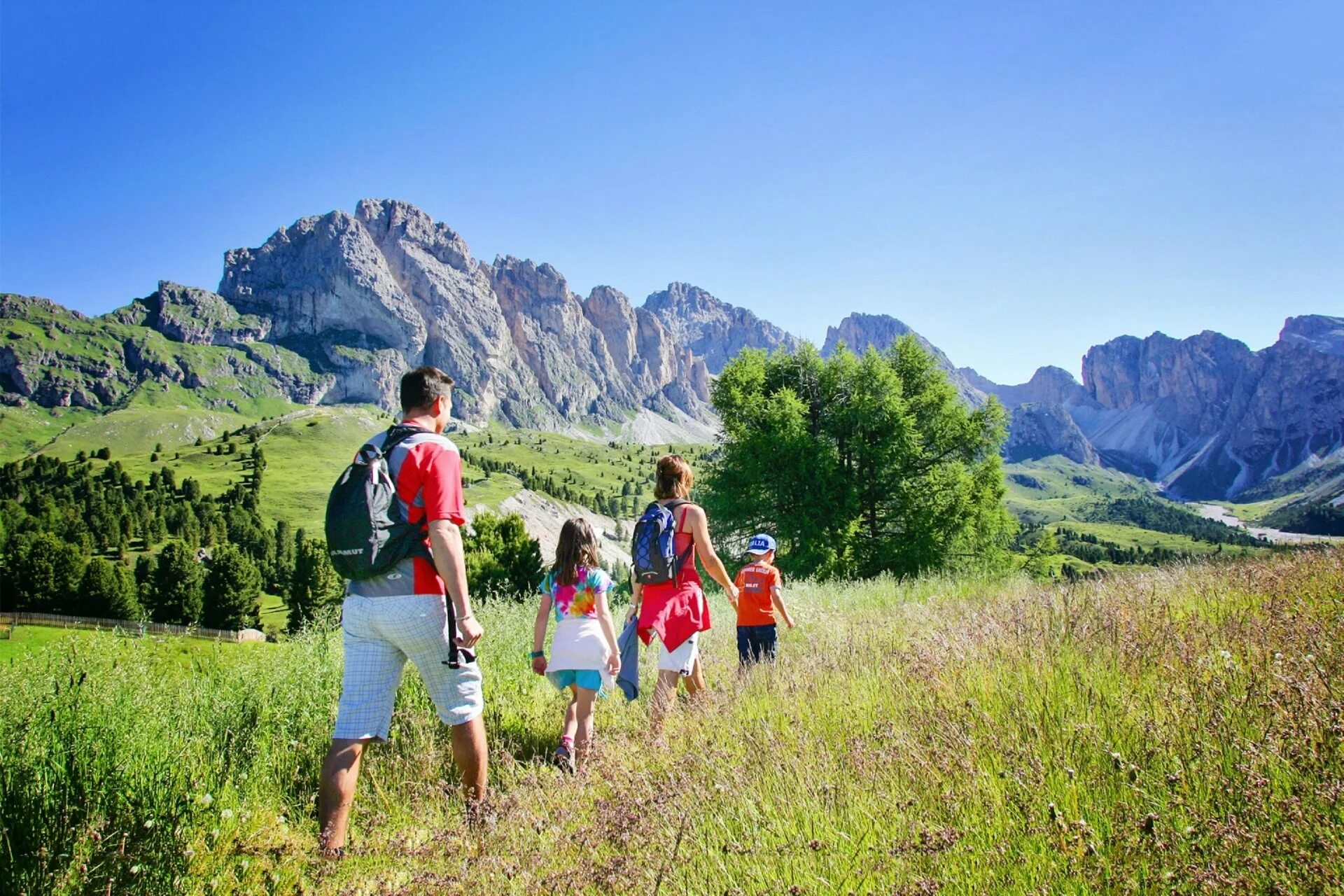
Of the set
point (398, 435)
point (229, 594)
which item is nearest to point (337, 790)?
point (398, 435)

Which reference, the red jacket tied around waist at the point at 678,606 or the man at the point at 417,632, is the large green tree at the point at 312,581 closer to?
the red jacket tied around waist at the point at 678,606

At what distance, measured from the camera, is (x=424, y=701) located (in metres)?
5.77

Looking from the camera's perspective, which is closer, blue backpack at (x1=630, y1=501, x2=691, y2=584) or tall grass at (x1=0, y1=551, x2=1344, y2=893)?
tall grass at (x1=0, y1=551, x2=1344, y2=893)

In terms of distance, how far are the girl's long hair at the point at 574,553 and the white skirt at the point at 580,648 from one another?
35cm

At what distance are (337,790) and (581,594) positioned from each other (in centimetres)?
211

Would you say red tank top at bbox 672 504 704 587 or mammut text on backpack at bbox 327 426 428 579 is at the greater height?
mammut text on backpack at bbox 327 426 428 579

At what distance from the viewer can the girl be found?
5.05 m

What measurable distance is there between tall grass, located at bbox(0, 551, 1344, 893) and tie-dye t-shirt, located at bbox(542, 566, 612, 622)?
0.95m

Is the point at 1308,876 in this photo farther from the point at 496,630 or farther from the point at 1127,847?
the point at 496,630

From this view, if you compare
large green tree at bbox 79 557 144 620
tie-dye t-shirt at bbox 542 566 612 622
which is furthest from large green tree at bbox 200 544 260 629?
tie-dye t-shirt at bbox 542 566 612 622

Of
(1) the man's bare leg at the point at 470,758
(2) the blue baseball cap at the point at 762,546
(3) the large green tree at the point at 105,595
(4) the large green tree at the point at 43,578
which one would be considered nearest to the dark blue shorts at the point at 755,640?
(2) the blue baseball cap at the point at 762,546

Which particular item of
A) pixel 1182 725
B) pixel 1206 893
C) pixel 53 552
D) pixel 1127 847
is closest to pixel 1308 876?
pixel 1206 893

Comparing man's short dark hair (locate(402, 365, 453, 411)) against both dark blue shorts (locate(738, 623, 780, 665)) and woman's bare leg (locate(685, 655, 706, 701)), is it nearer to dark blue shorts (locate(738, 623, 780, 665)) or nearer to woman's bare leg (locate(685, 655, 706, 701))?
woman's bare leg (locate(685, 655, 706, 701))

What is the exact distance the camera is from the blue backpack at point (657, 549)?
18.4ft
